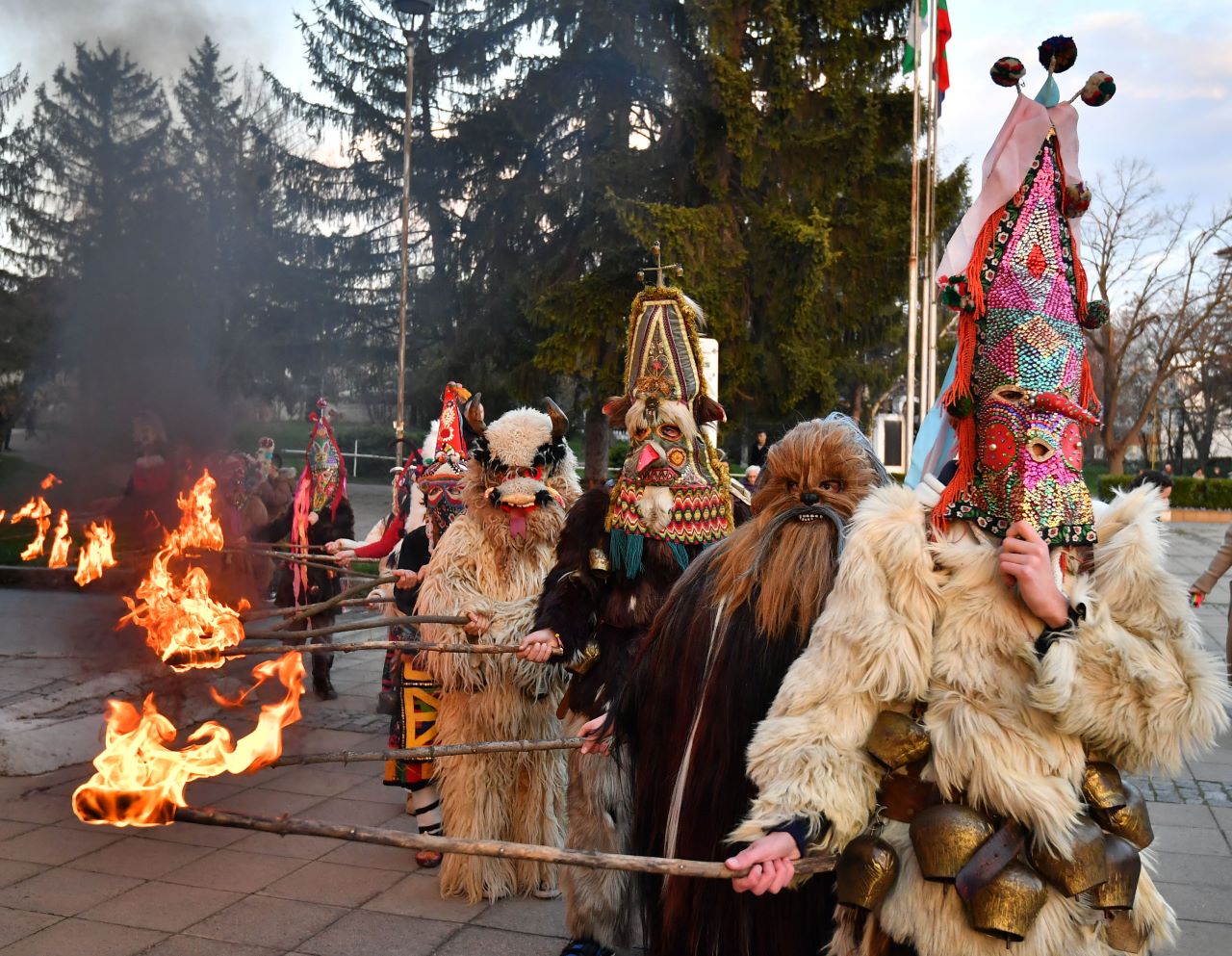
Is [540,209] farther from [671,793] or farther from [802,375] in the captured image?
[671,793]

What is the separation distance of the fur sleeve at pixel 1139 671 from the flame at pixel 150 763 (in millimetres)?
2099

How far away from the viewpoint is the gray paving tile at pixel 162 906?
16.1 ft

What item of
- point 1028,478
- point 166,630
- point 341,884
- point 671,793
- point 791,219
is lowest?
point 341,884

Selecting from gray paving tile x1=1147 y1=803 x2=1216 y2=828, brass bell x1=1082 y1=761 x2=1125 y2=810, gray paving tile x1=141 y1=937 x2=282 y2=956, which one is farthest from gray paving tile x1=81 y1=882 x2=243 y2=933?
gray paving tile x1=1147 y1=803 x2=1216 y2=828

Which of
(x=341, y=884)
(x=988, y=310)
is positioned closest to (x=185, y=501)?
(x=341, y=884)

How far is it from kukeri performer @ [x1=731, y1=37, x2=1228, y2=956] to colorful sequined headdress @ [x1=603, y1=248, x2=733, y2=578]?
181 cm

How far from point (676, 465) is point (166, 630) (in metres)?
2.29

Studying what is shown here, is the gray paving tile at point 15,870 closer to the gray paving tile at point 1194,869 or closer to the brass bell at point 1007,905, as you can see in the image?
the brass bell at point 1007,905

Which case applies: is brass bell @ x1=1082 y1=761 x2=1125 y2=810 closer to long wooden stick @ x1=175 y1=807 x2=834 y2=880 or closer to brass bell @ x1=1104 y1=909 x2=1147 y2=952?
brass bell @ x1=1104 y1=909 x2=1147 y2=952

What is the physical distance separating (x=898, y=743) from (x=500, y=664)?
316 centimetres

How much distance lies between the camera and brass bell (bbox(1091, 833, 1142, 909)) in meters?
2.52

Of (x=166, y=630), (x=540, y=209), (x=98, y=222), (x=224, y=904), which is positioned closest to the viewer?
(x=166, y=630)

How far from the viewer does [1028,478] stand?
2.67m

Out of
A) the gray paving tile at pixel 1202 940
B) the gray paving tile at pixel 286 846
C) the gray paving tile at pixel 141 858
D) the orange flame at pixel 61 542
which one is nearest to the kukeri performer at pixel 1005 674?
the gray paving tile at pixel 1202 940
